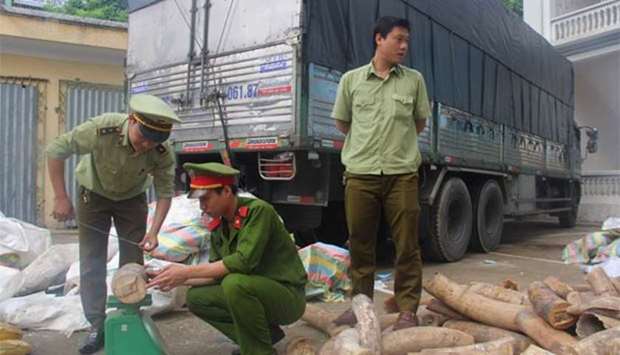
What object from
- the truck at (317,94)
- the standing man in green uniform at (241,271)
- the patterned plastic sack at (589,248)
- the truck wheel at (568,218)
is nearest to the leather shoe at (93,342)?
the standing man in green uniform at (241,271)

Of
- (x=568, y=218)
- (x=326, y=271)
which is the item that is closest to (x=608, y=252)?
(x=326, y=271)

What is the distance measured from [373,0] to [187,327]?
3.32 m

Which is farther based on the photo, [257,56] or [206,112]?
[206,112]

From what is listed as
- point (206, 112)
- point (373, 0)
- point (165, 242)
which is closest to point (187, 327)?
point (165, 242)

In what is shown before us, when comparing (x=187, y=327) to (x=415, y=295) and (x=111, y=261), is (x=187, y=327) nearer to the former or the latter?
(x=111, y=261)

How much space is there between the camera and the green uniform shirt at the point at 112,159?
9.71 ft

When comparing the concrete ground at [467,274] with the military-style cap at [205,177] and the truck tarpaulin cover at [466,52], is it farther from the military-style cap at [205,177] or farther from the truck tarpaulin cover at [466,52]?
the truck tarpaulin cover at [466,52]

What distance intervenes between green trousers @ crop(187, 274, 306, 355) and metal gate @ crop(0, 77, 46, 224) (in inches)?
274

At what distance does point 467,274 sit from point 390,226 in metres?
2.68

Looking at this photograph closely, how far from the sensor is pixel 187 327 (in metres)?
3.66

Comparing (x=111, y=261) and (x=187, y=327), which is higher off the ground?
(x=111, y=261)

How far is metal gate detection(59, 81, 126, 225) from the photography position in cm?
895

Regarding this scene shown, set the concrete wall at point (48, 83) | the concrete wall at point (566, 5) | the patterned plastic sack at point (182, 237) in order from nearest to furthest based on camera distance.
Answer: the patterned plastic sack at point (182, 237), the concrete wall at point (48, 83), the concrete wall at point (566, 5)

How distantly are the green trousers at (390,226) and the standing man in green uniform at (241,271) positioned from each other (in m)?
0.55
